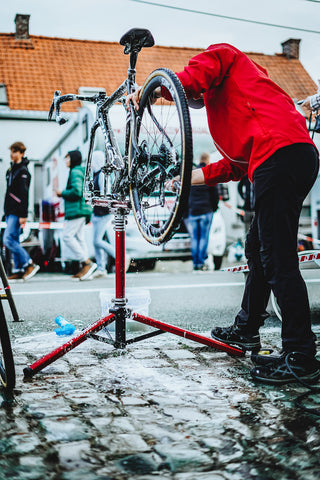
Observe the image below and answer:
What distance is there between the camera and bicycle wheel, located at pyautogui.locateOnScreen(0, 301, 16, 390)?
2.58 metres

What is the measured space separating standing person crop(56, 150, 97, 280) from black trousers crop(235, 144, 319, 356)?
6.32 metres

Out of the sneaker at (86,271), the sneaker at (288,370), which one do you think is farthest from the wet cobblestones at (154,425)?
the sneaker at (86,271)

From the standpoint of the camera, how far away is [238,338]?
3.55 metres

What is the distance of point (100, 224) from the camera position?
30.6 ft

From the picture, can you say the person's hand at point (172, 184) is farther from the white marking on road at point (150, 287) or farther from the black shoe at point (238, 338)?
the white marking on road at point (150, 287)

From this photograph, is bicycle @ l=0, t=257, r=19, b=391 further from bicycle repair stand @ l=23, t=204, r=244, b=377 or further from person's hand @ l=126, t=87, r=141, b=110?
person's hand @ l=126, t=87, r=141, b=110

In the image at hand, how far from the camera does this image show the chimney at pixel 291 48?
2878 centimetres

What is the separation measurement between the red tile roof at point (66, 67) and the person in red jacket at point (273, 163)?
18970 mm

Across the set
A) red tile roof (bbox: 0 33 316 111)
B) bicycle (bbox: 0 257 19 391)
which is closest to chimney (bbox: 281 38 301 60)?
red tile roof (bbox: 0 33 316 111)

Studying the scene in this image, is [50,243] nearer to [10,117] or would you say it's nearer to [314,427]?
[314,427]

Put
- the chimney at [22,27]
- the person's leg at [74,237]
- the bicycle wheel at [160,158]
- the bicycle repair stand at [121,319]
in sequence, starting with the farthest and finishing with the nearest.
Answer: the chimney at [22,27], the person's leg at [74,237], the bicycle repair stand at [121,319], the bicycle wheel at [160,158]

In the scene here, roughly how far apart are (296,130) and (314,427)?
1.44 meters

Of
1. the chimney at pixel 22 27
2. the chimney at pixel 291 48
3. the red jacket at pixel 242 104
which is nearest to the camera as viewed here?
the red jacket at pixel 242 104

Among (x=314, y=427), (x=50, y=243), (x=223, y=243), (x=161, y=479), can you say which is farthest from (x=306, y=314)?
(x=50, y=243)
